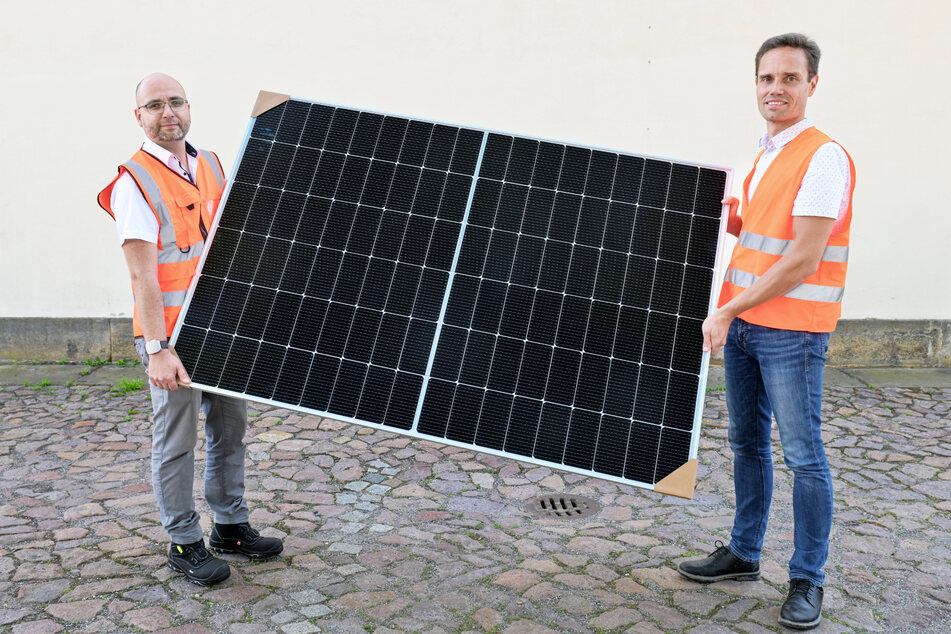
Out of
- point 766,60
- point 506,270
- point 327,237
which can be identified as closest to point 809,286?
point 766,60

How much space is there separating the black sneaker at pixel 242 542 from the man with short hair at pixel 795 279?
264 centimetres

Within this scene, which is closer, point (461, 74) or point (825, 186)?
point (825, 186)

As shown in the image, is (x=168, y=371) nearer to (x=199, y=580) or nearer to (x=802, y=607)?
(x=199, y=580)

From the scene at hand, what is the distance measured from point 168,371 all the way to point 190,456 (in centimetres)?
63

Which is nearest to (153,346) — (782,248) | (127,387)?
(782,248)

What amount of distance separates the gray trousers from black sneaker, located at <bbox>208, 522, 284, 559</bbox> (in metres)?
0.05

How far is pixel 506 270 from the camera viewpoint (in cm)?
417

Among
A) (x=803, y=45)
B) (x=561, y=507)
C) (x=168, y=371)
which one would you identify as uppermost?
(x=803, y=45)

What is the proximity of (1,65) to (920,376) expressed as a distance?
384 inches

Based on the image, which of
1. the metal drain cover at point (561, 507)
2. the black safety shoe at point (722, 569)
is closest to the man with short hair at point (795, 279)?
the black safety shoe at point (722, 569)

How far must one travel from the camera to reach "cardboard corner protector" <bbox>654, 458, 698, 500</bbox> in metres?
3.81

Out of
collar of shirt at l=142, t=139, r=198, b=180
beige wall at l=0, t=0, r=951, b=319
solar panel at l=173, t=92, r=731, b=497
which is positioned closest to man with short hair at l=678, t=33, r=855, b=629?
solar panel at l=173, t=92, r=731, b=497

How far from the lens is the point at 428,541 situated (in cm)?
496

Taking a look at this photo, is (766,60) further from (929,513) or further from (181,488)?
(181,488)
